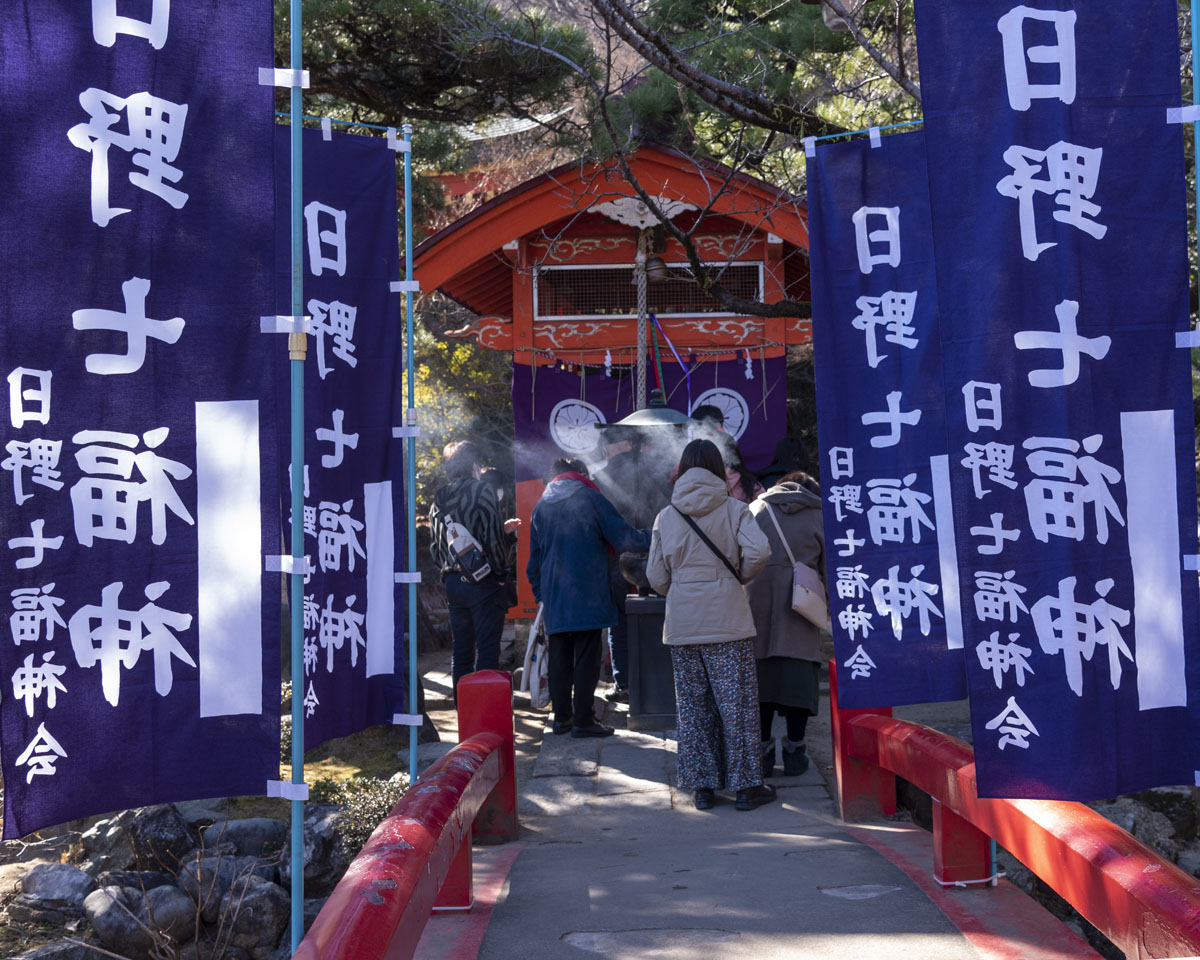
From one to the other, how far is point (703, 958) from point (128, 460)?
101 inches

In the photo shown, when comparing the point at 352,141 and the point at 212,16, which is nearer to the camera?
the point at 212,16

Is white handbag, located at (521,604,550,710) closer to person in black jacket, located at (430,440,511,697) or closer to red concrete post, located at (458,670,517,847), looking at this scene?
person in black jacket, located at (430,440,511,697)

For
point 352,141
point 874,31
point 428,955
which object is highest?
point 874,31

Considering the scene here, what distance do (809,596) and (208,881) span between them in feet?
12.5

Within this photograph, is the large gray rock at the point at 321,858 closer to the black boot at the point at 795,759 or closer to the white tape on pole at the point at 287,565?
the black boot at the point at 795,759

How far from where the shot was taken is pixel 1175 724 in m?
3.27

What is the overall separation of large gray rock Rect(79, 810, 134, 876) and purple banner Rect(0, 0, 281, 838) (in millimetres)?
3635

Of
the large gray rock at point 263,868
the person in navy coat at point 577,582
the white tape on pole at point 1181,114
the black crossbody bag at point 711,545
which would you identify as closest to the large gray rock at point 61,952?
the large gray rock at point 263,868

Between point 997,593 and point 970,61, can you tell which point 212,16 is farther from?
point 997,593

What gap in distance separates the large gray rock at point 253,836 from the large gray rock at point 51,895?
2.46 ft

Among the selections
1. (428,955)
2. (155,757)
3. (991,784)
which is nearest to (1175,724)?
(991,784)

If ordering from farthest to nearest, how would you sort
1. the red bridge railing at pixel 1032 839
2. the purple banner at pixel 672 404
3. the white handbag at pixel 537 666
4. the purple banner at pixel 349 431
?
1. the purple banner at pixel 672 404
2. the white handbag at pixel 537 666
3. the purple banner at pixel 349 431
4. the red bridge railing at pixel 1032 839

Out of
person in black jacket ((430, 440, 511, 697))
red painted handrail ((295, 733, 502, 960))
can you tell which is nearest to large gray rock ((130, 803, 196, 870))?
person in black jacket ((430, 440, 511, 697))

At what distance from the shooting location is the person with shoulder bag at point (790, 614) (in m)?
7.00
